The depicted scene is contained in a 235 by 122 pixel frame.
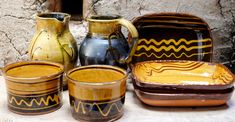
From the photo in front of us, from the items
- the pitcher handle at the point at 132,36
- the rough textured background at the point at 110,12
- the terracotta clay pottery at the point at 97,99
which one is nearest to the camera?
the terracotta clay pottery at the point at 97,99

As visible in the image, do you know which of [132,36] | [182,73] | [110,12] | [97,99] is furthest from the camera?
[110,12]

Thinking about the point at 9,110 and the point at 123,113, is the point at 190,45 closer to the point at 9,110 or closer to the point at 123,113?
the point at 123,113

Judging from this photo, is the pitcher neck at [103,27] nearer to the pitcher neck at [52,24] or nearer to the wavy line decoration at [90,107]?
the pitcher neck at [52,24]

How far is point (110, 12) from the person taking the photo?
4.26ft

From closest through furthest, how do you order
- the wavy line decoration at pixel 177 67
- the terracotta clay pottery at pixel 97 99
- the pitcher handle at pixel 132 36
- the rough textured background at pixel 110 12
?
the terracotta clay pottery at pixel 97 99 < the pitcher handle at pixel 132 36 < the wavy line decoration at pixel 177 67 < the rough textured background at pixel 110 12

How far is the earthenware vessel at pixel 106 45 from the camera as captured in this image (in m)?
1.07

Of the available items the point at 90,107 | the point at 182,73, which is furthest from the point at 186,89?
the point at 90,107

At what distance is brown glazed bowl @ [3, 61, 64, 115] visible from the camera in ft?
3.17

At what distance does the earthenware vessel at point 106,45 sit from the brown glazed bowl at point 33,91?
3.9 inches

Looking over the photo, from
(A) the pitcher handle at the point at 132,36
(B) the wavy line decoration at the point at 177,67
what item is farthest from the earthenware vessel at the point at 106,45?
(B) the wavy line decoration at the point at 177,67

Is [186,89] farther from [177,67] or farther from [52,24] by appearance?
[52,24]

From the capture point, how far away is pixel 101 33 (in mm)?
1085

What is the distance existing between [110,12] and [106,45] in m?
0.25

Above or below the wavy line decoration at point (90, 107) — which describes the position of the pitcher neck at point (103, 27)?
above
